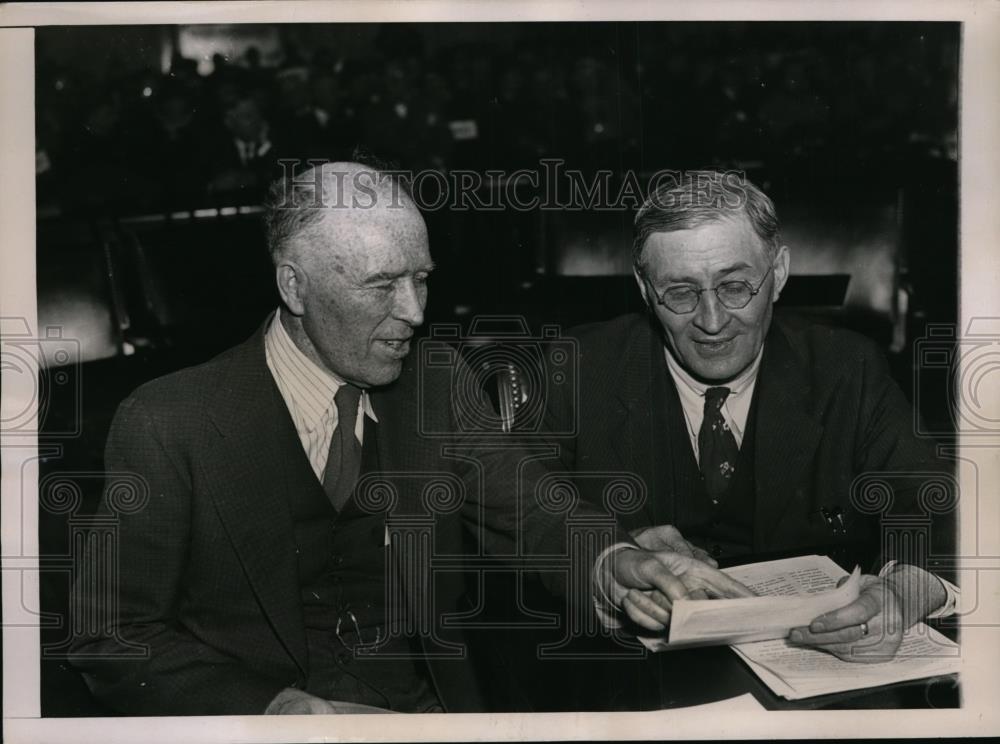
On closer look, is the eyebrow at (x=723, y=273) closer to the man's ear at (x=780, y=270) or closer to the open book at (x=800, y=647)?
the man's ear at (x=780, y=270)

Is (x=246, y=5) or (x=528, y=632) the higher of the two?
(x=246, y=5)

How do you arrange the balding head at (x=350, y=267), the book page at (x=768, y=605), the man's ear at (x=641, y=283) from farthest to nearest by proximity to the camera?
1. the man's ear at (x=641, y=283)
2. the balding head at (x=350, y=267)
3. the book page at (x=768, y=605)

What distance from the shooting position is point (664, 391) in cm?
214

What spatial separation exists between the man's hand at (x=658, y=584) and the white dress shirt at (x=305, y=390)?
0.68 meters

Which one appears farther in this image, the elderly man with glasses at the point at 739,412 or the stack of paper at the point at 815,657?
the elderly man with glasses at the point at 739,412

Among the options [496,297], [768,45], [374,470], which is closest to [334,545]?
[374,470]

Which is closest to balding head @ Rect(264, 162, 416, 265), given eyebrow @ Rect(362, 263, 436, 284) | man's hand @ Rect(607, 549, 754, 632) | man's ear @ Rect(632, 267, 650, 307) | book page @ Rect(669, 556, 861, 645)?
eyebrow @ Rect(362, 263, 436, 284)

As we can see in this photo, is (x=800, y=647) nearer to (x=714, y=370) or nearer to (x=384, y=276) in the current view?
(x=714, y=370)

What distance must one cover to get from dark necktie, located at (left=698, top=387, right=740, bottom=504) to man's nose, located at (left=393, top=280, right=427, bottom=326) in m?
0.66

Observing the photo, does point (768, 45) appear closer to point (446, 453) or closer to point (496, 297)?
point (496, 297)

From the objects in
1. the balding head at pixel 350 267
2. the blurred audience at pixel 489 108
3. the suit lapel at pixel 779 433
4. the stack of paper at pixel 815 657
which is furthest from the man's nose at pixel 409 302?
the stack of paper at pixel 815 657

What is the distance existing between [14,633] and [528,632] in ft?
3.80

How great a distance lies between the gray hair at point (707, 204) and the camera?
2.09 m

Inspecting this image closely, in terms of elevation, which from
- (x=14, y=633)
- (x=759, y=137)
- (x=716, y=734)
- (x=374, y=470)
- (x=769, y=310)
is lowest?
(x=716, y=734)
